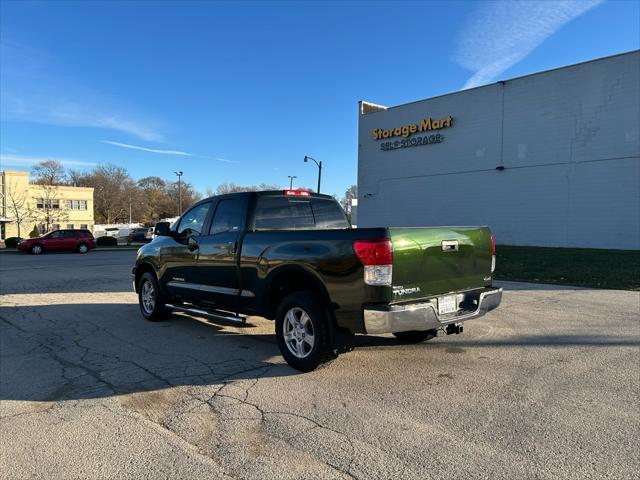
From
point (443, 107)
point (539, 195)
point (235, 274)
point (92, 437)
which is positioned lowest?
point (92, 437)

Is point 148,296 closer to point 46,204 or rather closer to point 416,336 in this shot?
point 416,336

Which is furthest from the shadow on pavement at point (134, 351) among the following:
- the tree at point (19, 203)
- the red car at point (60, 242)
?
the tree at point (19, 203)

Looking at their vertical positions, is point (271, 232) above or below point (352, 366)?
above

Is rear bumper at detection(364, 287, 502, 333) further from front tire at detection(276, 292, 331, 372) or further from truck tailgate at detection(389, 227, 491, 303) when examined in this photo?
front tire at detection(276, 292, 331, 372)

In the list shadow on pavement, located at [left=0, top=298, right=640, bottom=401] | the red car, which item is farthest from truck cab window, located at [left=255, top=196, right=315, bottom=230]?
the red car

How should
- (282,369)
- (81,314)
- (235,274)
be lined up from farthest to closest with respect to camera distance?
(81,314) < (235,274) < (282,369)

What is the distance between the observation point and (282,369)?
5.12 metres

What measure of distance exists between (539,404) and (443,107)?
1165 inches

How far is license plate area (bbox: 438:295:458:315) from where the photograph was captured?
4.77 meters

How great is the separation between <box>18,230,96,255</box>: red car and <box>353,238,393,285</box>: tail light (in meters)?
32.8

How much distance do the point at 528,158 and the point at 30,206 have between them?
5573cm

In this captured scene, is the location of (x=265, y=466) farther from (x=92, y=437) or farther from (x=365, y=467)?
(x=92, y=437)

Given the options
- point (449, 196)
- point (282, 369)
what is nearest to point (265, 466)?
point (282, 369)

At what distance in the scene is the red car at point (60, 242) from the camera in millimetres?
31109
